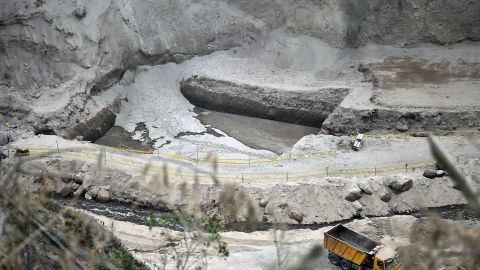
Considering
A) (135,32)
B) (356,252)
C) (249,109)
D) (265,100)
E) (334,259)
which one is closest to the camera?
(356,252)

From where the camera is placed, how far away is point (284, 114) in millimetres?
27578

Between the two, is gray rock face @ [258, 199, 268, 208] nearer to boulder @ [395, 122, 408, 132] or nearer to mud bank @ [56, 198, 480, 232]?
mud bank @ [56, 198, 480, 232]

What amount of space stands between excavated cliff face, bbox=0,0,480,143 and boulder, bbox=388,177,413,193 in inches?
412

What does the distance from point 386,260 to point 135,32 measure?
19187 millimetres

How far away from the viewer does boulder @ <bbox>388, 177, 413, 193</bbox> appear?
805 inches

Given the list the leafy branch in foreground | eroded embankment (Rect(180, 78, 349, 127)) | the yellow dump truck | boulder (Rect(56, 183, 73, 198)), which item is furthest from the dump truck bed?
the leafy branch in foreground

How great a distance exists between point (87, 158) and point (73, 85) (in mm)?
5318

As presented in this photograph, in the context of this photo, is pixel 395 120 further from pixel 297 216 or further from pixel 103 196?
pixel 103 196

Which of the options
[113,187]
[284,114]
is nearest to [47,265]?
[113,187]

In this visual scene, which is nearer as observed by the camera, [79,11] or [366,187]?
[366,187]

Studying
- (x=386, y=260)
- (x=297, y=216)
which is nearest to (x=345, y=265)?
(x=386, y=260)

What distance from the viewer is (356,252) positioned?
15570 mm

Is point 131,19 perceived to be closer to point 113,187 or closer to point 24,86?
point 24,86

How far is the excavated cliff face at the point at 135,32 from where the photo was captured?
85.9ft
